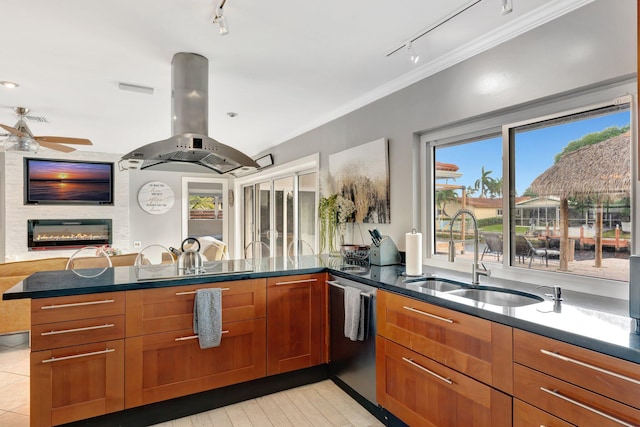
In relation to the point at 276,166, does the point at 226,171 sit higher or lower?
lower

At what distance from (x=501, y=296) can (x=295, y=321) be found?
4.67 feet

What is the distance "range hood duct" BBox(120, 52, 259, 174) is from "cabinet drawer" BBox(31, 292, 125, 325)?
2.92 feet

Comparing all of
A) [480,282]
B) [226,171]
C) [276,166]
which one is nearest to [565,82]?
[480,282]

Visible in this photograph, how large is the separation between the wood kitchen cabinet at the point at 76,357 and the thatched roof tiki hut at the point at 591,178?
2569 millimetres

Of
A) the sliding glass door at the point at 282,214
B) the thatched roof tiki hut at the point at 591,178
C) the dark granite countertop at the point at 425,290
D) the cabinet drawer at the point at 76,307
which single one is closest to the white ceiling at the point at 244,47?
the thatched roof tiki hut at the point at 591,178

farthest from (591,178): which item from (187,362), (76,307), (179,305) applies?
(76,307)

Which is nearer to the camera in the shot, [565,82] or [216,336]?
[565,82]

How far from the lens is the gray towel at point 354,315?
2.31 metres

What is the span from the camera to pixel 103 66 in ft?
8.57

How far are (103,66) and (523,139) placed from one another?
296 cm

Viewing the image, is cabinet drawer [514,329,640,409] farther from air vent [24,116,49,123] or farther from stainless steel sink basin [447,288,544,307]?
air vent [24,116,49,123]

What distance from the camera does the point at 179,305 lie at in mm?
2240

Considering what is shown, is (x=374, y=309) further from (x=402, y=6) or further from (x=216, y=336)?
(x=402, y=6)

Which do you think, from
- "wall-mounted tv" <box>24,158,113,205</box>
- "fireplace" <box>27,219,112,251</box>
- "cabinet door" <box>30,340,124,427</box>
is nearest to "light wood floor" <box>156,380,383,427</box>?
"cabinet door" <box>30,340,124,427</box>
